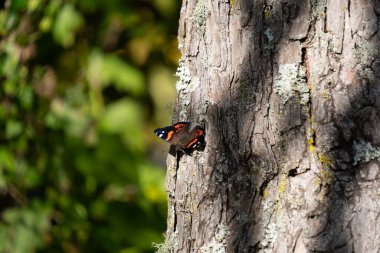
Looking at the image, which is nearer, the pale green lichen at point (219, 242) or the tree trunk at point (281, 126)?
the tree trunk at point (281, 126)

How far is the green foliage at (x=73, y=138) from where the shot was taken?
326 centimetres

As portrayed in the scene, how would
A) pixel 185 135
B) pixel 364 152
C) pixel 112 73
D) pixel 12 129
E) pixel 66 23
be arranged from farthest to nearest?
pixel 112 73, pixel 66 23, pixel 12 129, pixel 185 135, pixel 364 152

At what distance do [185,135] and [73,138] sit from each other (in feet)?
6.52

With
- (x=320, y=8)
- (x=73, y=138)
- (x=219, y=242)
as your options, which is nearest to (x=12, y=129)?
(x=73, y=138)

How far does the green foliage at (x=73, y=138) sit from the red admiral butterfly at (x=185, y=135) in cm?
163

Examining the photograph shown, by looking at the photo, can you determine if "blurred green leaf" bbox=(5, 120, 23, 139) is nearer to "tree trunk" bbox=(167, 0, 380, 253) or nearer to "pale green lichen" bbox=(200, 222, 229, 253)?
"tree trunk" bbox=(167, 0, 380, 253)

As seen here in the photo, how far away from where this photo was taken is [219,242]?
1.54m

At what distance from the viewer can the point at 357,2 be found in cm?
143

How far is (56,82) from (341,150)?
263 cm

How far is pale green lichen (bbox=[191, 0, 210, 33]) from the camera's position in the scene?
155 cm

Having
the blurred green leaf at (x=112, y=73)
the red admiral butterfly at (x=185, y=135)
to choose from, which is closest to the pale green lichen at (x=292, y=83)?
the red admiral butterfly at (x=185, y=135)

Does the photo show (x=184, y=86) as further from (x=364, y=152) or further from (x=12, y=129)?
(x=12, y=129)

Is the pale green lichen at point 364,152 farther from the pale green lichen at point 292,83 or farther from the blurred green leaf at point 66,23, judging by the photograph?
the blurred green leaf at point 66,23

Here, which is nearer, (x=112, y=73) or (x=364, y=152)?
(x=364, y=152)
